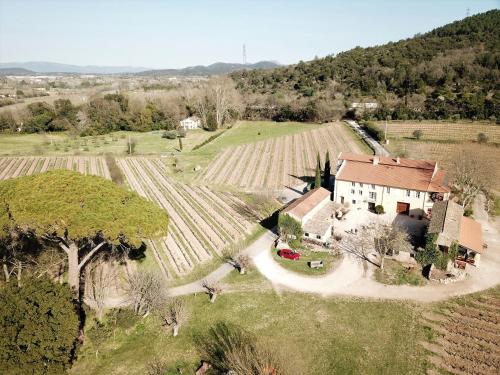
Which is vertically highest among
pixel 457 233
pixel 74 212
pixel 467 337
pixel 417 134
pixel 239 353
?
pixel 74 212

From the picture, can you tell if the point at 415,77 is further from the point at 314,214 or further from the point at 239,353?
the point at 239,353

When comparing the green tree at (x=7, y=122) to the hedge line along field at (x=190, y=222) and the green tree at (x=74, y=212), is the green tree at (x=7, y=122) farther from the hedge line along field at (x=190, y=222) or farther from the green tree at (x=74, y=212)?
the green tree at (x=74, y=212)

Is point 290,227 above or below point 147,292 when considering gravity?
above

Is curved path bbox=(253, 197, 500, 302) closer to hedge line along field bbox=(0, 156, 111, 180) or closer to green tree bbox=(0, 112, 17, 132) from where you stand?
hedge line along field bbox=(0, 156, 111, 180)

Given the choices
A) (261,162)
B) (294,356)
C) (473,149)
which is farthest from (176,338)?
(473,149)

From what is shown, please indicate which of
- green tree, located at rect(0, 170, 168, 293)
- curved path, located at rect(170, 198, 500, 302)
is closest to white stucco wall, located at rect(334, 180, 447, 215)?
curved path, located at rect(170, 198, 500, 302)

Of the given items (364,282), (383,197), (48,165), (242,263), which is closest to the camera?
(364,282)

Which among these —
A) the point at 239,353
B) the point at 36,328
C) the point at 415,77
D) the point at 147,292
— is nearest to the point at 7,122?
the point at 147,292

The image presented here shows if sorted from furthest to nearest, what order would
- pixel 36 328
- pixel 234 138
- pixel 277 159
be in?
1. pixel 234 138
2. pixel 277 159
3. pixel 36 328
